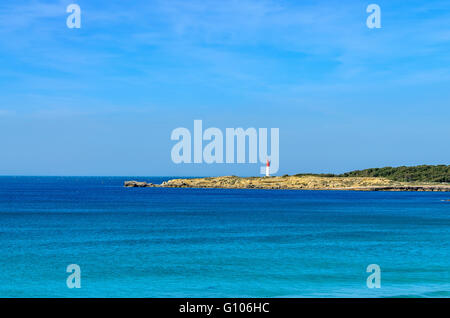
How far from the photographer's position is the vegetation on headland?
18212cm

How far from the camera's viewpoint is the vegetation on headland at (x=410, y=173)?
18212cm

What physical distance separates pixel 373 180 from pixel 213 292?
514 ft

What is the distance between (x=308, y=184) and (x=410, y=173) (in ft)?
139

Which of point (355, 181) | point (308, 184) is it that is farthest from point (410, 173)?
point (308, 184)

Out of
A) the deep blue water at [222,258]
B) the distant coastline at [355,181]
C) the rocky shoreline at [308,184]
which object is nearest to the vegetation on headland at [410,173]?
the distant coastline at [355,181]

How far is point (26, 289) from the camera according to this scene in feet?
83.0

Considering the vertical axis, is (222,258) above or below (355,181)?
below

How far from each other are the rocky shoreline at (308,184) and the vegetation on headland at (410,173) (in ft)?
46.9

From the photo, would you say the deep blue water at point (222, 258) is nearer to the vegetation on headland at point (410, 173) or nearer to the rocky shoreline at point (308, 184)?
the rocky shoreline at point (308, 184)

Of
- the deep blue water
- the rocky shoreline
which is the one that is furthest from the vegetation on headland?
the deep blue water

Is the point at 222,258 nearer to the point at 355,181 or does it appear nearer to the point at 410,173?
the point at 355,181

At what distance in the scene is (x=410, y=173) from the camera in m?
189
